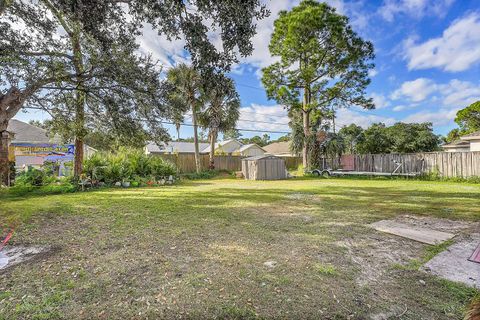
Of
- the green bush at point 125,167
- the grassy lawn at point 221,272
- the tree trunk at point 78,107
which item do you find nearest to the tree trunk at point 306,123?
the green bush at point 125,167

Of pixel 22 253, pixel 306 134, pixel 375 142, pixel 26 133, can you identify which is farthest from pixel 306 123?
pixel 26 133

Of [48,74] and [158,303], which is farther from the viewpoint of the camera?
[48,74]

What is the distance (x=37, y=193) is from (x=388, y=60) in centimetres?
2129

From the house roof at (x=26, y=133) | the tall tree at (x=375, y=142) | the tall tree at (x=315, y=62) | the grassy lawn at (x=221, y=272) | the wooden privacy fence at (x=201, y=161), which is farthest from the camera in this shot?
the tall tree at (x=375, y=142)

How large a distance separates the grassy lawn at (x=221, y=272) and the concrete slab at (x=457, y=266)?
16 cm

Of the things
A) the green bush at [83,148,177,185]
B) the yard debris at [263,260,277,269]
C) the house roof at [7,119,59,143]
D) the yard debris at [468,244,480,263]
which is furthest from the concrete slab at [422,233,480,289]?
the house roof at [7,119,59,143]

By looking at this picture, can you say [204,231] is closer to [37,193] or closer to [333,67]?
[37,193]

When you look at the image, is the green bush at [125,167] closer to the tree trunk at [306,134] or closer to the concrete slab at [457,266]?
the tree trunk at [306,134]

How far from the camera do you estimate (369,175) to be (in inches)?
612

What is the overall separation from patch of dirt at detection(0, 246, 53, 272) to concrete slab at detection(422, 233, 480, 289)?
4455mm

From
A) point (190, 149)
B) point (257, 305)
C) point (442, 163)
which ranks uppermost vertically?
point (190, 149)

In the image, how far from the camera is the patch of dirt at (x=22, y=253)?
8.85 ft

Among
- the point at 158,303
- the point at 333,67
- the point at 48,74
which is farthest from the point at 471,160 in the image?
the point at 48,74

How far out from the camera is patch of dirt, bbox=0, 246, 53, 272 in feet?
8.85
